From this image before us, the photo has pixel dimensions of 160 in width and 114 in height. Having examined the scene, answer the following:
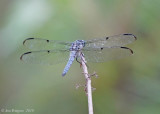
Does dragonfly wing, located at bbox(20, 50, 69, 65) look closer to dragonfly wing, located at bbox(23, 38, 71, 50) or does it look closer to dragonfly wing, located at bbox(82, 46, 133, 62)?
dragonfly wing, located at bbox(23, 38, 71, 50)

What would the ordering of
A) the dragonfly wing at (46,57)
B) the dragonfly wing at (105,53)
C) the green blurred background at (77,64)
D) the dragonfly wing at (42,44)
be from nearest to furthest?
the dragonfly wing at (105,53)
the dragonfly wing at (46,57)
the dragonfly wing at (42,44)
the green blurred background at (77,64)

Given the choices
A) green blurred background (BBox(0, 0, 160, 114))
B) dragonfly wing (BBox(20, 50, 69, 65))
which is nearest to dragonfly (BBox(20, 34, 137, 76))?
dragonfly wing (BBox(20, 50, 69, 65))

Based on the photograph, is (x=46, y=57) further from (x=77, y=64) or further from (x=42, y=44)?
(x=77, y=64)

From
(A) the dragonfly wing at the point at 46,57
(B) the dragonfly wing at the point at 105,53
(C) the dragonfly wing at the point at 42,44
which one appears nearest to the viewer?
(B) the dragonfly wing at the point at 105,53

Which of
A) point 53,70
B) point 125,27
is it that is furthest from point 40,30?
point 125,27

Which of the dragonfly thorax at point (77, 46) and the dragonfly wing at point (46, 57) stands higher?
the dragonfly thorax at point (77, 46)

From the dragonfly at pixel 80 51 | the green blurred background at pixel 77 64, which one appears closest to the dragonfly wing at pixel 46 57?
the dragonfly at pixel 80 51

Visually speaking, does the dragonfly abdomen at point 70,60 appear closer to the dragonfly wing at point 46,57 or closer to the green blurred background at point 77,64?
the dragonfly wing at point 46,57

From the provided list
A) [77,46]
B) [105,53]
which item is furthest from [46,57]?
[105,53]
